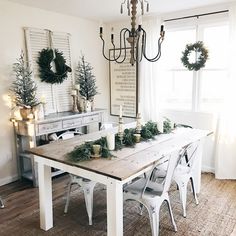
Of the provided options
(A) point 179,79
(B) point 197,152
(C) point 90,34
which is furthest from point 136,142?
(C) point 90,34

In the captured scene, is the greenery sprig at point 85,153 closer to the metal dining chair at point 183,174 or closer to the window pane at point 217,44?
the metal dining chair at point 183,174

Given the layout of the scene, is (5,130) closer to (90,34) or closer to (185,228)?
(90,34)

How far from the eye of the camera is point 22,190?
349cm

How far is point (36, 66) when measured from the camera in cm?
388

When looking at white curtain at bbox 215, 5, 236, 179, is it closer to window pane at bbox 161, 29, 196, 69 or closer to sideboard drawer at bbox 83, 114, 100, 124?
window pane at bbox 161, 29, 196, 69

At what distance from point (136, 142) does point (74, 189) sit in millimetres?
1297

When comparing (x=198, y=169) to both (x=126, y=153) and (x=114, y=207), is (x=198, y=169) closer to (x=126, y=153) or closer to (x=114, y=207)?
(x=126, y=153)

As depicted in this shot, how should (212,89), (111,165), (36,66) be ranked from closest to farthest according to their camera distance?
(111,165)
(36,66)
(212,89)

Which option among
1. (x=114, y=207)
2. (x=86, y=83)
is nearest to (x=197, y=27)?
(x=86, y=83)

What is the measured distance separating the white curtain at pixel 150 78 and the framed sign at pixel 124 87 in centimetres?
24

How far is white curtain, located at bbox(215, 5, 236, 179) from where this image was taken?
11.9 feet

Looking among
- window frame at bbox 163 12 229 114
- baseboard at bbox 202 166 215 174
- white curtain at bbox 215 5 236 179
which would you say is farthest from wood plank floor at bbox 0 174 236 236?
window frame at bbox 163 12 229 114

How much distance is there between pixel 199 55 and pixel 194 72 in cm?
30

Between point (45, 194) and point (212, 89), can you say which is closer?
point (45, 194)
